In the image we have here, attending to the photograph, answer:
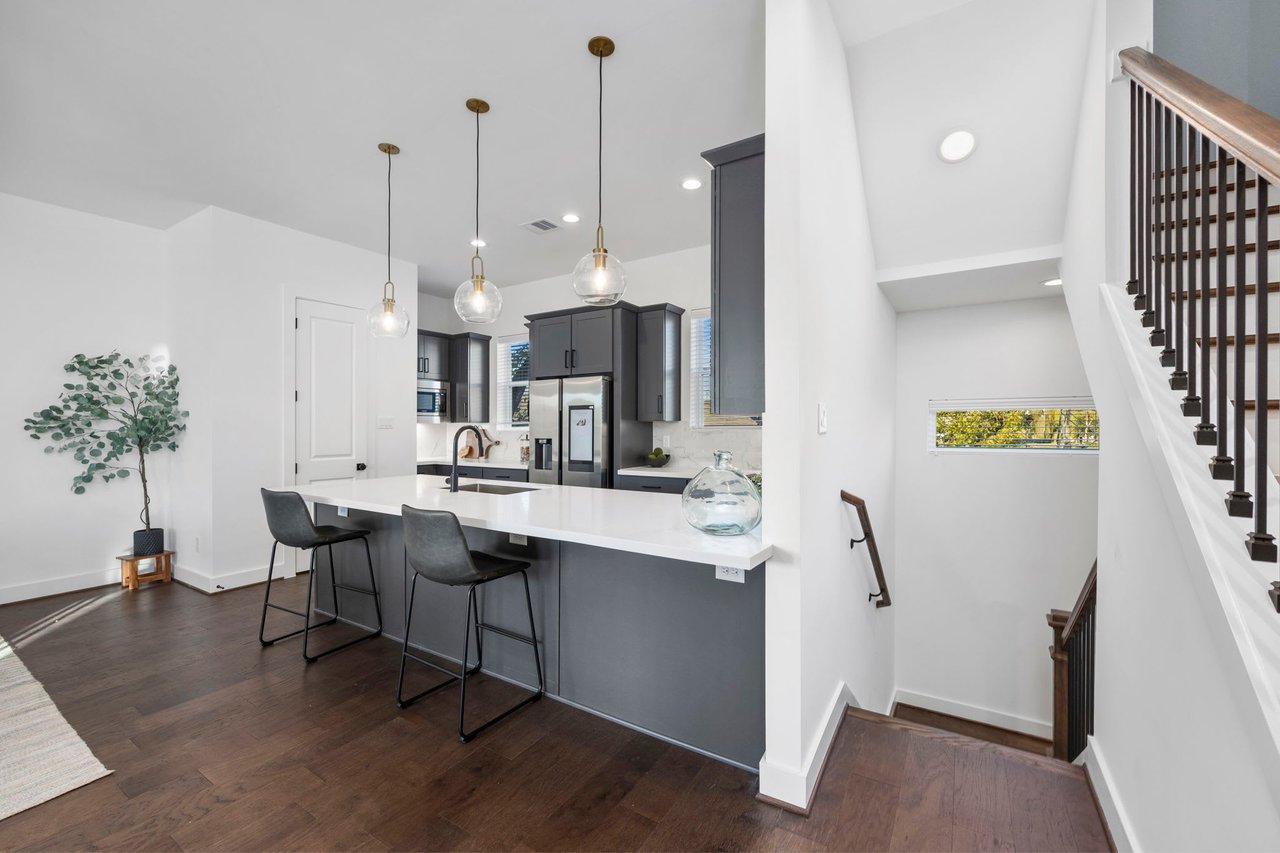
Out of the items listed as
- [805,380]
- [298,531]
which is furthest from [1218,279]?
[298,531]

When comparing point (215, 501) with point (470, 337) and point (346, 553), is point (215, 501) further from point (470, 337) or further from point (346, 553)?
point (470, 337)

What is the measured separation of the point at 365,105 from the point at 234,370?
2.51m

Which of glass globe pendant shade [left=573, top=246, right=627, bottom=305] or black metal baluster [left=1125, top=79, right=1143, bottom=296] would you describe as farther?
glass globe pendant shade [left=573, top=246, right=627, bottom=305]

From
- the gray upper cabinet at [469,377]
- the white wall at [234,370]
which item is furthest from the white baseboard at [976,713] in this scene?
the white wall at [234,370]

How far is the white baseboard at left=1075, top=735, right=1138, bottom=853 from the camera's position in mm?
1618

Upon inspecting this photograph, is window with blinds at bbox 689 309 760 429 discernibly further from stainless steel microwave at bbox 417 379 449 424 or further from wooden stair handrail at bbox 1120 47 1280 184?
wooden stair handrail at bbox 1120 47 1280 184

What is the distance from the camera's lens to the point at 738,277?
2.12 metres

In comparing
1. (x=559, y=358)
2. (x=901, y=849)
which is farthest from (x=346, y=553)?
(x=901, y=849)

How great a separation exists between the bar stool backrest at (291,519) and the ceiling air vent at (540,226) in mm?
2698

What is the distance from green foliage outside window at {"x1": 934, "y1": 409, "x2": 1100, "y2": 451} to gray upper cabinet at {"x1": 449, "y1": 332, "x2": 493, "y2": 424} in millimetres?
4657

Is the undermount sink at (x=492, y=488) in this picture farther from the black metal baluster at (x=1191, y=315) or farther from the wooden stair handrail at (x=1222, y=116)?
the wooden stair handrail at (x=1222, y=116)

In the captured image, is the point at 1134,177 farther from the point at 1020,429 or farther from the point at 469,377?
the point at 469,377

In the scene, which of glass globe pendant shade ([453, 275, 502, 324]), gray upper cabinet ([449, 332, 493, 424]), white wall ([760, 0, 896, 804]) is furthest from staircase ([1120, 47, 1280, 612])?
gray upper cabinet ([449, 332, 493, 424])

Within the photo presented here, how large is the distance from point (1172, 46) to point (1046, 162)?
71 centimetres
